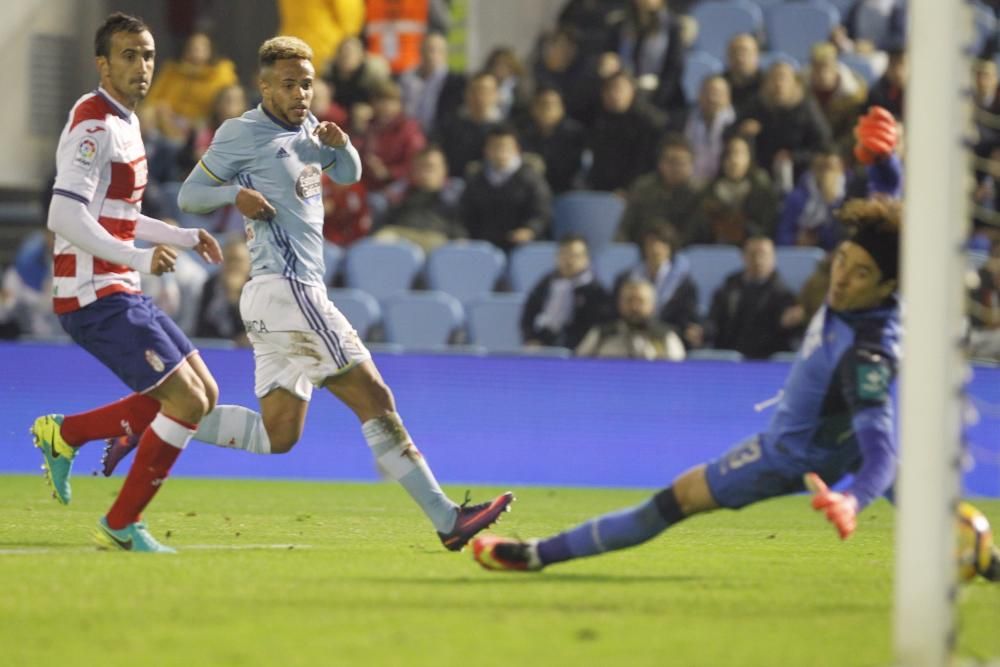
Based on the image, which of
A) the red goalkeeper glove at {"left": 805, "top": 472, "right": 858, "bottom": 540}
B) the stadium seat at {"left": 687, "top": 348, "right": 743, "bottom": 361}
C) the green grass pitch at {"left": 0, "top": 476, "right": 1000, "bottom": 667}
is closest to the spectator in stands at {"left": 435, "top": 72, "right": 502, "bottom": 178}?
the stadium seat at {"left": 687, "top": 348, "right": 743, "bottom": 361}

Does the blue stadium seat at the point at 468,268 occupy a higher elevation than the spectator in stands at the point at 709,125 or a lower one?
lower

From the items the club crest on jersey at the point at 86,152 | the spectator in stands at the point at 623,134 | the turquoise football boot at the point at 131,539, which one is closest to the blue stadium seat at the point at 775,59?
the spectator in stands at the point at 623,134

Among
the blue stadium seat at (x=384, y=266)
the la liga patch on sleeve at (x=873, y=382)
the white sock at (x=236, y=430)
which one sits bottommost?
the blue stadium seat at (x=384, y=266)

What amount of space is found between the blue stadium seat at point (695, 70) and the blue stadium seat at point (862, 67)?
1.23 m

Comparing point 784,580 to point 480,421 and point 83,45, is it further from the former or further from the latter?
point 83,45

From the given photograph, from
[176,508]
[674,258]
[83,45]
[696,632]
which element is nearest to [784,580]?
[696,632]

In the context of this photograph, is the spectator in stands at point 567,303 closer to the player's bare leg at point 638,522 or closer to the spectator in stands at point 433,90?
the spectator in stands at point 433,90

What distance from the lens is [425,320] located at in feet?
50.9

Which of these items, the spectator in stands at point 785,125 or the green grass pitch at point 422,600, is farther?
the spectator in stands at point 785,125

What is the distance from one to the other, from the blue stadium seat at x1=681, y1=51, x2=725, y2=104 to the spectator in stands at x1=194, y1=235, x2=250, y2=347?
4831mm

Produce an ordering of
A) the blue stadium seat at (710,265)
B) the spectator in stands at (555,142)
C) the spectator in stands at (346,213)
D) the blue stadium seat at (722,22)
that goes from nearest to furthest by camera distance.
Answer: the blue stadium seat at (710,265)
the spectator in stands at (555,142)
the spectator in stands at (346,213)
the blue stadium seat at (722,22)

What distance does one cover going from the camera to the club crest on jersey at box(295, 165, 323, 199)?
8.22 metres

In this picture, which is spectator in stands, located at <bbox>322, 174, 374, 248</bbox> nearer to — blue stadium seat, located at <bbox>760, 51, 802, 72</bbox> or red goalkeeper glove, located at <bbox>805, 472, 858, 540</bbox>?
blue stadium seat, located at <bbox>760, 51, 802, 72</bbox>

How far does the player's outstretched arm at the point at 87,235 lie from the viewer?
24.7ft
